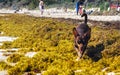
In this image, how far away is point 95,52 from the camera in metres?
16.0

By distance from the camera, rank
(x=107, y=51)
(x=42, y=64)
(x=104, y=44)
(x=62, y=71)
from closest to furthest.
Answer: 1. (x=62, y=71)
2. (x=42, y=64)
3. (x=107, y=51)
4. (x=104, y=44)

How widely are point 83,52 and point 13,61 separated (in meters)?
2.60

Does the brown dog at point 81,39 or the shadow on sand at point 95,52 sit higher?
the brown dog at point 81,39

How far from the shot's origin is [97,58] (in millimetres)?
15312

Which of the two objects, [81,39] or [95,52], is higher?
[81,39]

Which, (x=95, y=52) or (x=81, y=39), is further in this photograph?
(x=95, y=52)

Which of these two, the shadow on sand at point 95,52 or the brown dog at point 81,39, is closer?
the brown dog at point 81,39

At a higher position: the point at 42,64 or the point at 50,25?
the point at 42,64

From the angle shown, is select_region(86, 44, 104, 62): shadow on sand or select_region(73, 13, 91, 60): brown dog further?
select_region(86, 44, 104, 62): shadow on sand

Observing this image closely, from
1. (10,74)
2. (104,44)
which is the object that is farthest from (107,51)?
(10,74)

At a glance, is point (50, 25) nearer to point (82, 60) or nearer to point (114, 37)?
point (114, 37)

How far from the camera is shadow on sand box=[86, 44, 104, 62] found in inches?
605

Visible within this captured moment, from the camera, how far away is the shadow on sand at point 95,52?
1538 centimetres

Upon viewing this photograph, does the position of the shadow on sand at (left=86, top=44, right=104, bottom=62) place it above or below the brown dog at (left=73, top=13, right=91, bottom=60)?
below
